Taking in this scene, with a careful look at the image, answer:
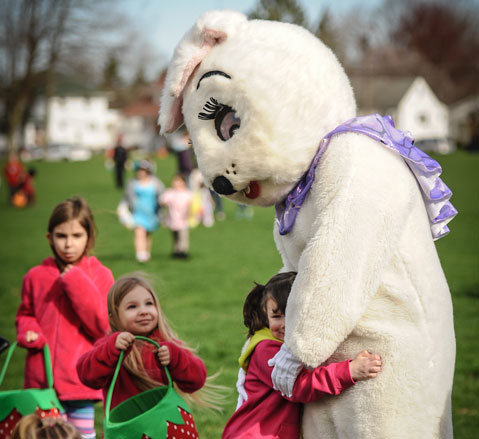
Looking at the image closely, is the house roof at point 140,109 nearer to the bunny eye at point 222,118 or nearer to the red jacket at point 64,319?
the red jacket at point 64,319

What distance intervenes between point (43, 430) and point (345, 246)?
150 centimetres

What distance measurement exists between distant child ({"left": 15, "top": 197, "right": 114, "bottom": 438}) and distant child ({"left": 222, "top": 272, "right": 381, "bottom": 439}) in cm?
122

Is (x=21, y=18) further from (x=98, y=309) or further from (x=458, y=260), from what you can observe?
(x=98, y=309)

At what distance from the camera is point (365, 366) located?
251 cm

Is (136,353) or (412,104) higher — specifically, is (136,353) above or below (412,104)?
below

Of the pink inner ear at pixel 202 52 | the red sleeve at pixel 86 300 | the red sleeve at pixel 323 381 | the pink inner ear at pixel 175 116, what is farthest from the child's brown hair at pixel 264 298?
the red sleeve at pixel 86 300

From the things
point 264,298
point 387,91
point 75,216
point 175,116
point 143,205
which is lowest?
point 264,298

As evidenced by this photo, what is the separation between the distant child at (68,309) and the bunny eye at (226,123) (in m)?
1.53

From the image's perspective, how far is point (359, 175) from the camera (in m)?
2.48

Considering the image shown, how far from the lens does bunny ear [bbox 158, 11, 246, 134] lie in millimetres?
2788

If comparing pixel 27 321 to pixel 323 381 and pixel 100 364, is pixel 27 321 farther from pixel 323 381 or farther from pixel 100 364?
pixel 323 381

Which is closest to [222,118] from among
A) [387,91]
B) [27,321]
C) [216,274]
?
[27,321]

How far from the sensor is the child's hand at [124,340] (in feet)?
10.3

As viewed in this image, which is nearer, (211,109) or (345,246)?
(345,246)
